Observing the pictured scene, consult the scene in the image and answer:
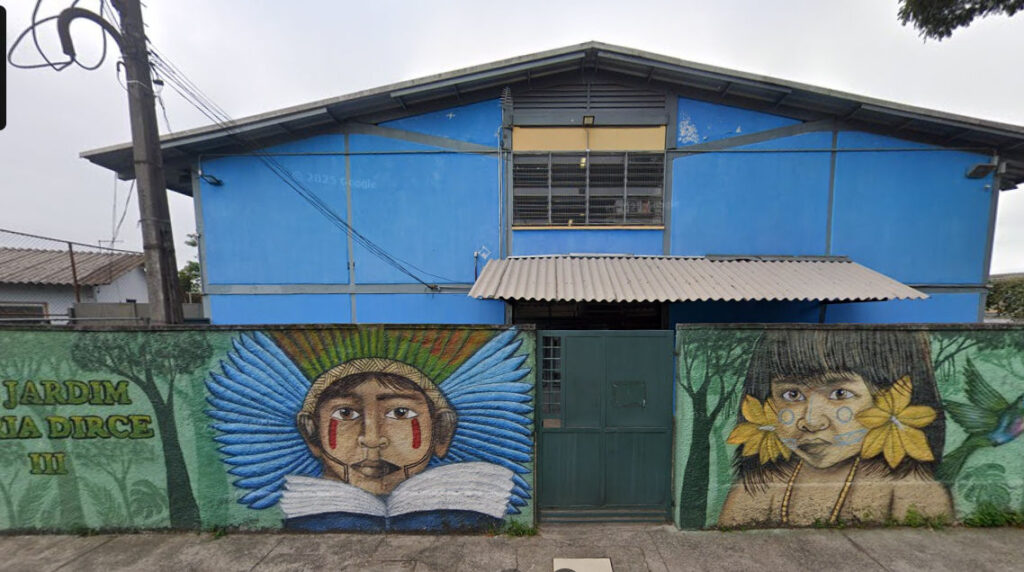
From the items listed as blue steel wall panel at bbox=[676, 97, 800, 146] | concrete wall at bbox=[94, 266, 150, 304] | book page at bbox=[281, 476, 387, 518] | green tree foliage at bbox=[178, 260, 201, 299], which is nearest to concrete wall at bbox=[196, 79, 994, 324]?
blue steel wall panel at bbox=[676, 97, 800, 146]

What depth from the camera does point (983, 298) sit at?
19.6 ft

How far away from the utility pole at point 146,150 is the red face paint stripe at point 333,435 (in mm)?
2736

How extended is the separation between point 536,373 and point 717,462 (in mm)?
2111

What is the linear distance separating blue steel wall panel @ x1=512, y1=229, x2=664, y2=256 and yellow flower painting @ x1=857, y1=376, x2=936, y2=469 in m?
3.51

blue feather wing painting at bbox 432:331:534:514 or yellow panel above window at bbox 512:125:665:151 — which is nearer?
blue feather wing painting at bbox 432:331:534:514

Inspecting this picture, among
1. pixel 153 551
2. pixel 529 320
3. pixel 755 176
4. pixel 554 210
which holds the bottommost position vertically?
pixel 153 551

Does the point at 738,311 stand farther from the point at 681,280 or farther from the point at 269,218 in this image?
the point at 269,218

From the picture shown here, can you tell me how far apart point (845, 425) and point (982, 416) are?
4.56 ft

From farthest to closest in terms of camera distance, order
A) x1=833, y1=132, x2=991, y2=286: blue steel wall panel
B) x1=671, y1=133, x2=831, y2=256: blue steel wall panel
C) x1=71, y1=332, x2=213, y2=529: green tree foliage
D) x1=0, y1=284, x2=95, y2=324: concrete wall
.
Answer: x1=0, y1=284, x2=95, y2=324: concrete wall
x1=671, y1=133, x2=831, y2=256: blue steel wall panel
x1=833, y1=132, x2=991, y2=286: blue steel wall panel
x1=71, y1=332, x2=213, y2=529: green tree foliage

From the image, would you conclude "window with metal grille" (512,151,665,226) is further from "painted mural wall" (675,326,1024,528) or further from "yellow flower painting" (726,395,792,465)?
"yellow flower painting" (726,395,792,465)

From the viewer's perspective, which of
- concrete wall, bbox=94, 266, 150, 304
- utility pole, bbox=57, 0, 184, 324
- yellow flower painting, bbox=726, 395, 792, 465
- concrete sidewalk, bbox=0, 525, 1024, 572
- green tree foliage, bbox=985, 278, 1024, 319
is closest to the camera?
concrete sidewalk, bbox=0, 525, 1024, 572

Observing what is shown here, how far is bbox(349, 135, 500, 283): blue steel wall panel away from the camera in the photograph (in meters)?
6.18

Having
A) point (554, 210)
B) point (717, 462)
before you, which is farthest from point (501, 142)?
point (717, 462)

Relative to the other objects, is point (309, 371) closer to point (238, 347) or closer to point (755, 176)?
point (238, 347)
